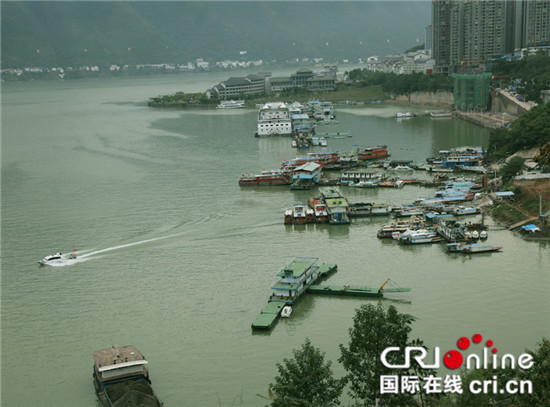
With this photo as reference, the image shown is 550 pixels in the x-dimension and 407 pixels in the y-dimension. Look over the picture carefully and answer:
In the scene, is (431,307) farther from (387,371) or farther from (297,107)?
(297,107)

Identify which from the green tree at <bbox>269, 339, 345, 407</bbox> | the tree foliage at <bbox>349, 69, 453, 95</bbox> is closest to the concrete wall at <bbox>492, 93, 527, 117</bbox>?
the tree foliage at <bbox>349, 69, 453, 95</bbox>

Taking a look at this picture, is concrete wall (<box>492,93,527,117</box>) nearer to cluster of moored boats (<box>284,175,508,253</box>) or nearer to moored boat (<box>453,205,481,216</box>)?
cluster of moored boats (<box>284,175,508,253</box>)

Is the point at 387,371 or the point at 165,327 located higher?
the point at 387,371

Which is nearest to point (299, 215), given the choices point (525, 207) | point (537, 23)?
point (525, 207)

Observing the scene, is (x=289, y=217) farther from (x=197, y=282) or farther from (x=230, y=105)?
(x=230, y=105)

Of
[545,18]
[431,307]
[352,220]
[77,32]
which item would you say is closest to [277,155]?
[352,220]
